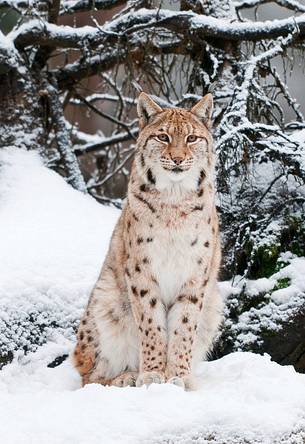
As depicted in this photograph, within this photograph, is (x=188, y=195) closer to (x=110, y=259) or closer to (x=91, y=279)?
(x=110, y=259)

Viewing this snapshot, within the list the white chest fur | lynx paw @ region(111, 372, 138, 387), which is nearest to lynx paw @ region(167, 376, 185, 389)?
lynx paw @ region(111, 372, 138, 387)

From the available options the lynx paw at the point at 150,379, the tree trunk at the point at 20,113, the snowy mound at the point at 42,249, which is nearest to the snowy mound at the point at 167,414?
the lynx paw at the point at 150,379

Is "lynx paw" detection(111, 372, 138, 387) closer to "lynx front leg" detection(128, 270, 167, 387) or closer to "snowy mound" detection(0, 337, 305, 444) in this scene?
"lynx front leg" detection(128, 270, 167, 387)

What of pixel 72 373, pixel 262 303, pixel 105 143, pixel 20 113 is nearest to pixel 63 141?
pixel 20 113

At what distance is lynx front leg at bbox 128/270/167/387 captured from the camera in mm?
5488

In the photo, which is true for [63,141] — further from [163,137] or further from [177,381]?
[177,381]

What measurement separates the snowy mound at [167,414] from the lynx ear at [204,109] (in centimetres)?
159

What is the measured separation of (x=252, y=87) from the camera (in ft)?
24.6

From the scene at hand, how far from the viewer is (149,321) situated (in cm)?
550

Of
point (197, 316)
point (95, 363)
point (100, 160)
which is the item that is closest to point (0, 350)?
point (95, 363)

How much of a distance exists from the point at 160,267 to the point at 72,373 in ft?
3.39

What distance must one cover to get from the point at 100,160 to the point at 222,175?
379 centimetres

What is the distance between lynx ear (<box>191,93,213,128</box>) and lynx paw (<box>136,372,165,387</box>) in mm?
1565

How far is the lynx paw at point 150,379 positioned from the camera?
5.34m
